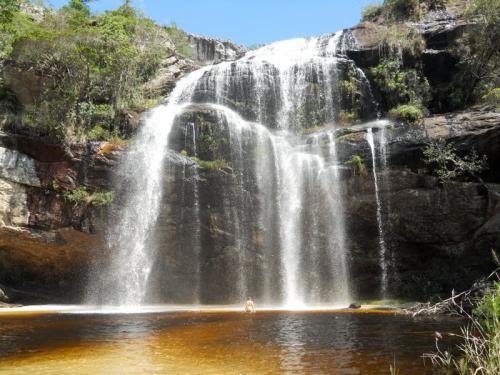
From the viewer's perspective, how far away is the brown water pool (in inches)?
328

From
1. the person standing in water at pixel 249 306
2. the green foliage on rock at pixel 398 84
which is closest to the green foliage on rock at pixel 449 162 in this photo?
the green foliage on rock at pixel 398 84

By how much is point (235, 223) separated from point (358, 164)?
6.43 meters

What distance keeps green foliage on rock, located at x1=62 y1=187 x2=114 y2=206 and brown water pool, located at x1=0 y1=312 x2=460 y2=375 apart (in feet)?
24.6

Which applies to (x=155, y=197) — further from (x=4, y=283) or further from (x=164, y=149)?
(x=4, y=283)

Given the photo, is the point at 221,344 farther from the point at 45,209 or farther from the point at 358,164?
the point at 45,209

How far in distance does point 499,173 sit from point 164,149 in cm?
1567

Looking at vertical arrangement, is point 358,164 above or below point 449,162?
above

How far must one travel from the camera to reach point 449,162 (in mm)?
21031

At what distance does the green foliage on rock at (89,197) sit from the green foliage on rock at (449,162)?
14682 millimetres

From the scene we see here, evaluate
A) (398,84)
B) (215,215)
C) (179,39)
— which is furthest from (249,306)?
(179,39)

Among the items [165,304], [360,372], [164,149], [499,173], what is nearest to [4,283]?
[165,304]

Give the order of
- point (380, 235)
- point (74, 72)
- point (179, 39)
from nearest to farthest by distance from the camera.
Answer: point (380, 235)
point (74, 72)
point (179, 39)

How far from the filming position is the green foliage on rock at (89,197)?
22281 mm

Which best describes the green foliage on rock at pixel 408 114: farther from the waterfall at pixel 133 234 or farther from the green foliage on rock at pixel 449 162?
the waterfall at pixel 133 234
